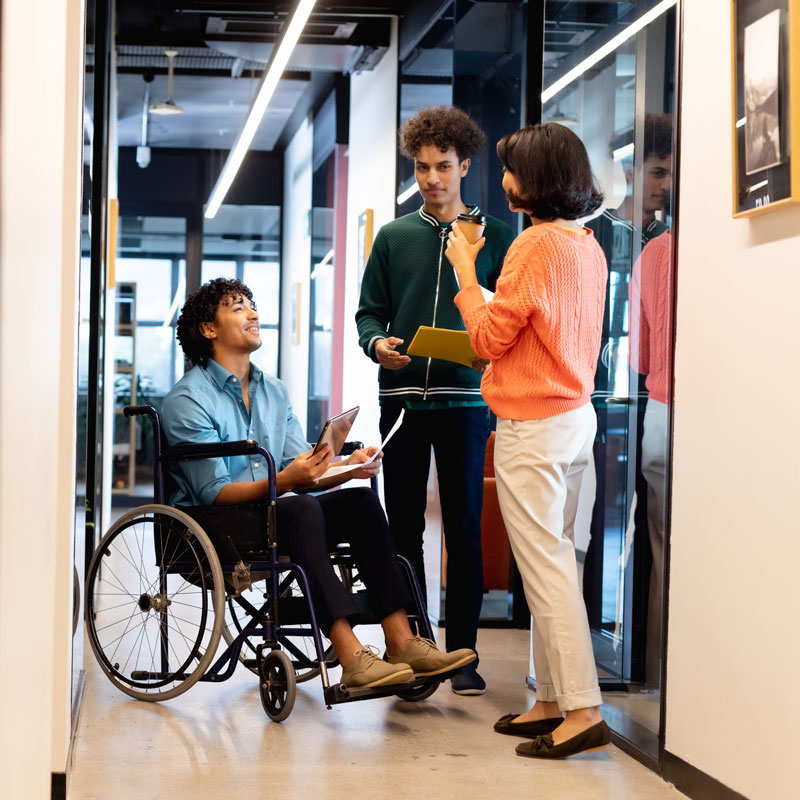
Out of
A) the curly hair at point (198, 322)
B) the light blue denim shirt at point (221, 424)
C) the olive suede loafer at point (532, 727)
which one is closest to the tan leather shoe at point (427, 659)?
the olive suede loafer at point (532, 727)

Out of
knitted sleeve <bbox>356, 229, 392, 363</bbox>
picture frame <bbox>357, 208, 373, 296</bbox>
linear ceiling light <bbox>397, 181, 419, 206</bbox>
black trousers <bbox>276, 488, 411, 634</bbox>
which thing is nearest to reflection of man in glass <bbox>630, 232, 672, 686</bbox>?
black trousers <bbox>276, 488, 411, 634</bbox>

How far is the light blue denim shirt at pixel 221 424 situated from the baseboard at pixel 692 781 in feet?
4.49

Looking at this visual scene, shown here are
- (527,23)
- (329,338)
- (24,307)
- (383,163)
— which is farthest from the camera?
(329,338)

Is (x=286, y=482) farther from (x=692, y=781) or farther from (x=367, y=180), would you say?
(x=367, y=180)

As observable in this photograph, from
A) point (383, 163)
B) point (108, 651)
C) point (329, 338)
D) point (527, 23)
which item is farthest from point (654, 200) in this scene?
point (329, 338)

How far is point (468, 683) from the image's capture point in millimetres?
3385

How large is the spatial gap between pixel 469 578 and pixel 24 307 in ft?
8.49

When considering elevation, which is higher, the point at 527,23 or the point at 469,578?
the point at 527,23

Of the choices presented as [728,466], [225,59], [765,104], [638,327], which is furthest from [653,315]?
→ [225,59]

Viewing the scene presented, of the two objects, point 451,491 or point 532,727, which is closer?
point 532,727

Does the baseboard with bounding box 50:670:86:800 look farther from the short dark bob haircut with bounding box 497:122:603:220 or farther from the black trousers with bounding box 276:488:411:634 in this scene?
the short dark bob haircut with bounding box 497:122:603:220

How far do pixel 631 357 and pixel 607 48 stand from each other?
0.91m

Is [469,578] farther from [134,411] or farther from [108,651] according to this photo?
[108,651]

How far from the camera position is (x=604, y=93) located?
3105 mm
